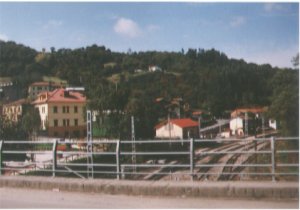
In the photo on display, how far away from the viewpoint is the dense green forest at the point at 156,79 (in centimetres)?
1405

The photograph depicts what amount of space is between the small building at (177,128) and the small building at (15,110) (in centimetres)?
807

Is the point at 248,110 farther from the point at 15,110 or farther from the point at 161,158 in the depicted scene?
the point at 161,158

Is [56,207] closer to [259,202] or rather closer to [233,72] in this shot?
[259,202]

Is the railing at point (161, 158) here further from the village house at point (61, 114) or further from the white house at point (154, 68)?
the white house at point (154, 68)

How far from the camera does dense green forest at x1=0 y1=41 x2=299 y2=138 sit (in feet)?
46.1

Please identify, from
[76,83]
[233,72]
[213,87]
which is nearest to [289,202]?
[233,72]

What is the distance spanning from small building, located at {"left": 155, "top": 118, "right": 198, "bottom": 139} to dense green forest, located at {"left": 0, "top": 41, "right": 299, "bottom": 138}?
2.37 ft

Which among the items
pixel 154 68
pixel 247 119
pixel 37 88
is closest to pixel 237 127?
pixel 247 119

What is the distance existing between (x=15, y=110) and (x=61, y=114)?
387 cm

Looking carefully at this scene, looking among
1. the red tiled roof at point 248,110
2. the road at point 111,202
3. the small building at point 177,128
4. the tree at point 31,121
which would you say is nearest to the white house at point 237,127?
the red tiled roof at point 248,110

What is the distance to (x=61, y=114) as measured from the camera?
18.5 meters

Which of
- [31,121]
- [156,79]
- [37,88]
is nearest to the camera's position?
[31,121]

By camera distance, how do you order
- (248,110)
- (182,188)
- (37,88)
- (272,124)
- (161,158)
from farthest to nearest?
(161,158) < (37,88) < (248,110) < (272,124) < (182,188)

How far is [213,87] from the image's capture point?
18.5 m
